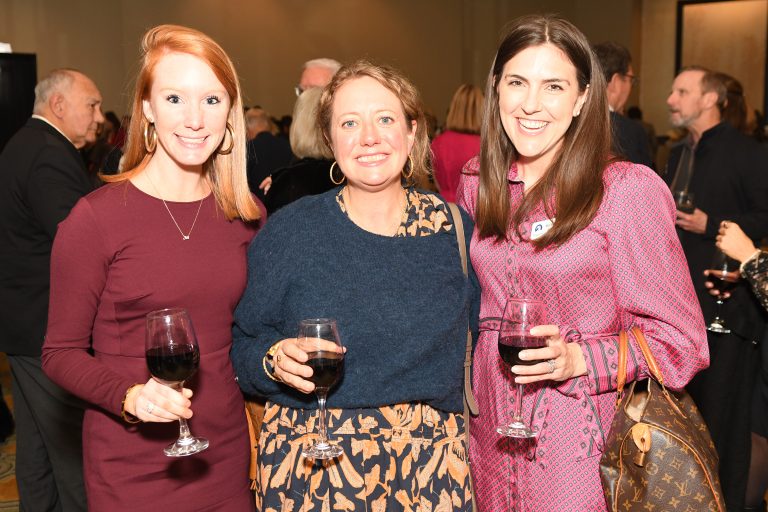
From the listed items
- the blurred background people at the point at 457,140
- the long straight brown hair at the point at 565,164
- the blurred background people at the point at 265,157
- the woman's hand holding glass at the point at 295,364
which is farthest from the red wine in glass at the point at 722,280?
the blurred background people at the point at 265,157

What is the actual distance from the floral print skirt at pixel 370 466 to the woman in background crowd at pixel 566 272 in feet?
0.67

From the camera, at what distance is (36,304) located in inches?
131

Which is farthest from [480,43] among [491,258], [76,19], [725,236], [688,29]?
[491,258]

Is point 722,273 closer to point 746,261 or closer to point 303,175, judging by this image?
point 746,261

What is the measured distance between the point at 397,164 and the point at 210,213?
1.67 feet

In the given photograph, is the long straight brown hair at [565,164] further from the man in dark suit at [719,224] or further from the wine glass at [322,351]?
the man in dark suit at [719,224]

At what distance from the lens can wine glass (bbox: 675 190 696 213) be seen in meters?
3.79

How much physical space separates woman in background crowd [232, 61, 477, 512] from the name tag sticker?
20cm

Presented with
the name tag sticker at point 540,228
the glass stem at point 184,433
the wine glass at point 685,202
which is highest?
the name tag sticker at point 540,228

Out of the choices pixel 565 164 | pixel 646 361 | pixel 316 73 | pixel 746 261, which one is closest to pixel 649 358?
pixel 646 361

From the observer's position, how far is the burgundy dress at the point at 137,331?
1.71 meters

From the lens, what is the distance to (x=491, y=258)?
188cm

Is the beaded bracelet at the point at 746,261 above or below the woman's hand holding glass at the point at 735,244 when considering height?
below

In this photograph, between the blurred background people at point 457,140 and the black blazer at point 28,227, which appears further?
the blurred background people at point 457,140
